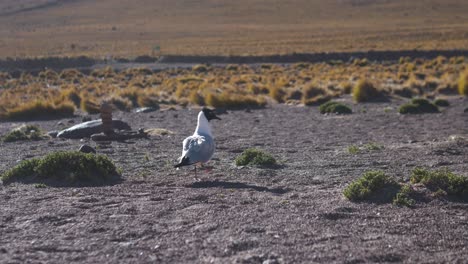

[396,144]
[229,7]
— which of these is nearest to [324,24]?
[229,7]

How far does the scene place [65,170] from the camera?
460 inches

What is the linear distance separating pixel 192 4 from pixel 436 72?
305 feet

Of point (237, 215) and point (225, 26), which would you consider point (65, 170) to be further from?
point (225, 26)

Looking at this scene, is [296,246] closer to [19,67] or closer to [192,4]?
[19,67]

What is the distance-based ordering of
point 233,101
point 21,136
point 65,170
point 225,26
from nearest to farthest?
1. point 65,170
2. point 21,136
3. point 233,101
4. point 225,26

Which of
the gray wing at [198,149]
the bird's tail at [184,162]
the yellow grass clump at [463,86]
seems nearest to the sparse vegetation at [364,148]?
the gray wing at [198,149]

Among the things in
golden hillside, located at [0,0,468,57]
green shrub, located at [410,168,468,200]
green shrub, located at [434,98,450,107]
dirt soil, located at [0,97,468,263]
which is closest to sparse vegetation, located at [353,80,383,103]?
green shrub, located at [434,98,450,107]

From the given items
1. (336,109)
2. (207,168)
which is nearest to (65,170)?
(207,168)

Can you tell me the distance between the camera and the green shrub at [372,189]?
31.3ft

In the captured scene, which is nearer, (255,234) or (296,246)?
(296,246)

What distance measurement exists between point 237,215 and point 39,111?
20.2m

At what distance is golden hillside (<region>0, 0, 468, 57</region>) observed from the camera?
84.4 metres

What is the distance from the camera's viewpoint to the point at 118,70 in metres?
62.3

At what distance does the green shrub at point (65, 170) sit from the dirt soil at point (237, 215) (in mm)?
391
